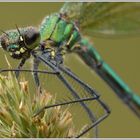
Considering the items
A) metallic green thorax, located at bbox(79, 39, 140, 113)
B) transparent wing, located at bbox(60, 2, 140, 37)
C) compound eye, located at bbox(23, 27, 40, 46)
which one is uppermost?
compound eye, located at bbox(23, 27, 40, 46)

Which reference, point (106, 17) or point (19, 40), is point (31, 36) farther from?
point (106, 17)

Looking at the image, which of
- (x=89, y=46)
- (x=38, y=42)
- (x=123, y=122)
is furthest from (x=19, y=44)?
(x=123, y=122)

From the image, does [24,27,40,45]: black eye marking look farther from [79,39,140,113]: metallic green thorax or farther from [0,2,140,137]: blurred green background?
[0,2,140,137]: blurred green background

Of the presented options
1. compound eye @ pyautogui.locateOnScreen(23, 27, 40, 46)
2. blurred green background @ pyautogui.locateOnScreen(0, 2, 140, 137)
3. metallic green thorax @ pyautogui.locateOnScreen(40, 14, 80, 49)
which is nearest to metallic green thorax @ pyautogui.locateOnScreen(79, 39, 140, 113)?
metallic green thorax @ pyautogui.locateOnScreen(40, 14, 80, 49)

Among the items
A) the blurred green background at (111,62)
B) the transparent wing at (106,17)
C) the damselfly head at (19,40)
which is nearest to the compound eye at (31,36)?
the damselfly head at (19,40)

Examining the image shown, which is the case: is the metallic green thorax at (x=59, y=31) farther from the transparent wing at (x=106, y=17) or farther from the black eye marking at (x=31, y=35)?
the black eye marking at (x=31, y=35)


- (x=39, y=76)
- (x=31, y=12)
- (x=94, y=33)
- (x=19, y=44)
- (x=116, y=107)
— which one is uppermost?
(x=19, y=44)

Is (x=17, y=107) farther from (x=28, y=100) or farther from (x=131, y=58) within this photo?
(x=131, y=58)

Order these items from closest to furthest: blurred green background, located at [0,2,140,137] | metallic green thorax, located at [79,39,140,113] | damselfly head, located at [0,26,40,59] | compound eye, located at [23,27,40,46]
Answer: damselfly head, located at [0,26,40,59] < compound eye, located at [23,27,40,46] < metallic green thorax, located at [79,39,140,113] < blurred green background, located at [0,2,140,137]
